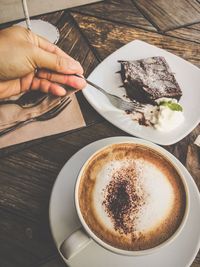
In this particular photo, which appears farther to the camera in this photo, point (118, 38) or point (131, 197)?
point (118, 38)

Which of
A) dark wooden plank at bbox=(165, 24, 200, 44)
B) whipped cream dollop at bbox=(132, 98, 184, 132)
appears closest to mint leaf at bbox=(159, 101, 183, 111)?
whipped cream dollop at bbox=(132, 98, 184, 132)

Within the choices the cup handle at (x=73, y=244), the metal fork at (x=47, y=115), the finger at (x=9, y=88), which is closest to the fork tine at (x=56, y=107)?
the metal fork at (x=47, y=115)

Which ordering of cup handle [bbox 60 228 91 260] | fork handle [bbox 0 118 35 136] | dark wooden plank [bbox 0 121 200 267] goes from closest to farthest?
cup handle [bbox 60 228 91 260]
dark wooden plank [bbox 0 121 200 267]
fork handle [bbox 0 118 35 136]

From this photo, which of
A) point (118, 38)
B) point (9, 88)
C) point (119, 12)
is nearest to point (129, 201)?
point (9, 88)

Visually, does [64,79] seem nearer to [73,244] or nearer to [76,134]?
[76,134]

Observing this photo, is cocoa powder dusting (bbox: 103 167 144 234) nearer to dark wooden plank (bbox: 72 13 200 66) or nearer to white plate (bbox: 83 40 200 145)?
white plate (bbox: 83 40 200 145)
